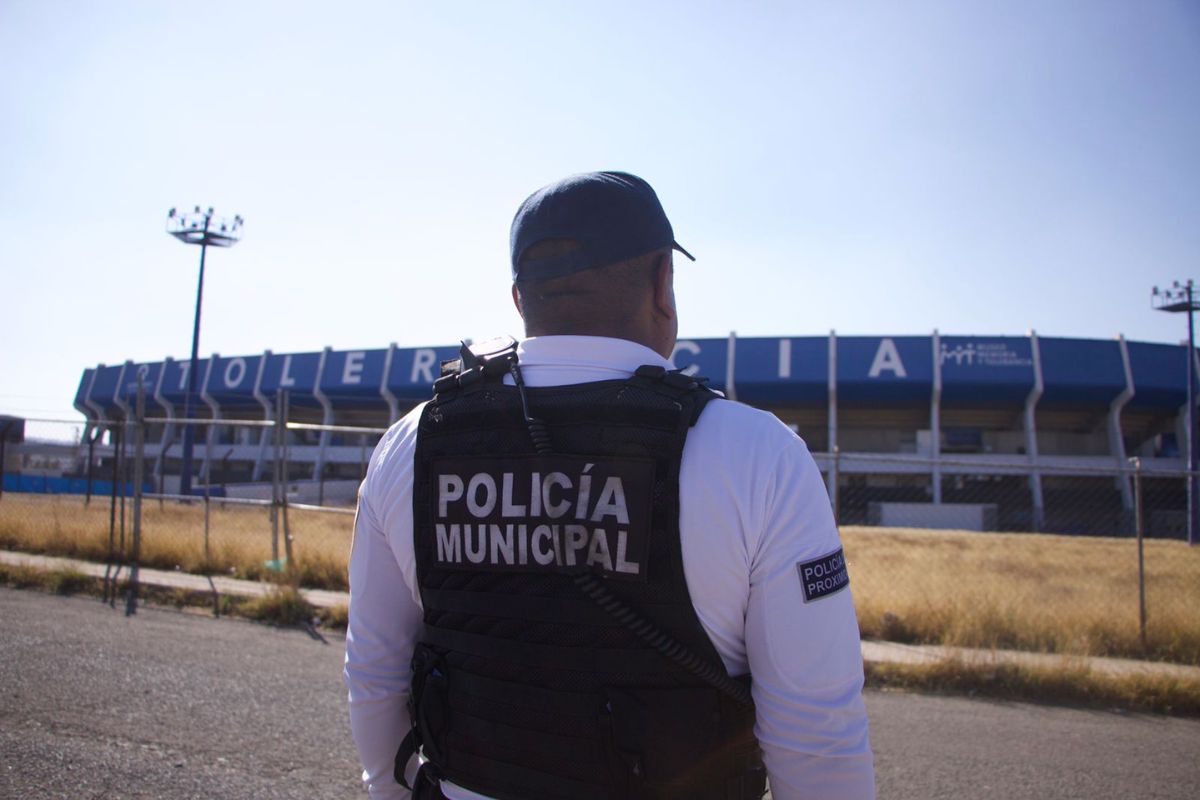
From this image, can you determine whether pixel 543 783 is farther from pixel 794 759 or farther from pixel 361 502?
pixel 361 502

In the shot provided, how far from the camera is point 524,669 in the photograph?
1370 mm

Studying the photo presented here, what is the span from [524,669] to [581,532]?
11.2 inches

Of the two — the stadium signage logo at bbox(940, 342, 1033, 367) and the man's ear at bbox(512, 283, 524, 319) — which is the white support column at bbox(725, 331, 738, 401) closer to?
the stadium signage logo at bbox(940, 342, 1033, 367)

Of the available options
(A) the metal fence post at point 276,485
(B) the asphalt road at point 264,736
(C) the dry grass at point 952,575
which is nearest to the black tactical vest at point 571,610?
(B) the asphalt road at point 264,736

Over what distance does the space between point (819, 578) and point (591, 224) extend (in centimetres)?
79

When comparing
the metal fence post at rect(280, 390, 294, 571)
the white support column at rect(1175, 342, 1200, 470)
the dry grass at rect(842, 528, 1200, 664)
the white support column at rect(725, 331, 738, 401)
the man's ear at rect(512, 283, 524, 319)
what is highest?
the white support column at rect(725, 331, 738, 401)

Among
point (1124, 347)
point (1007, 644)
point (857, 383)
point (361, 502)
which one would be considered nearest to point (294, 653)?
point (361, 502)

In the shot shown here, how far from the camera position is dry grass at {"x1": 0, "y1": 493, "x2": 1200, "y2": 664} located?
6949 mm

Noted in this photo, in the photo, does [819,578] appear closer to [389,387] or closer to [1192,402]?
[1192,402]

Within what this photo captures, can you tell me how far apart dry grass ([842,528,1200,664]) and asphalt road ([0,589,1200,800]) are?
1729 mm

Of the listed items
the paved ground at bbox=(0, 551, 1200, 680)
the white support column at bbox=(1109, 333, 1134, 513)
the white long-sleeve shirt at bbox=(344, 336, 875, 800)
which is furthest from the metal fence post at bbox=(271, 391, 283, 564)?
the white support column at bbox=(1109, 333, 1134, 513)

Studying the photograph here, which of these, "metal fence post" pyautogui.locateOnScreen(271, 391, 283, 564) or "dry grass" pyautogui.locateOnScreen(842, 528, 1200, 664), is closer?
"dry grass" pyautogui.locateOnScreen(842, 528, 1200, 664)

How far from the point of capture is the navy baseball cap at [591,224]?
4.77 feet

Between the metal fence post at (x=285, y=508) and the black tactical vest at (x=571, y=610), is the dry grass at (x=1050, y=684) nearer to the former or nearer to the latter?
the black tactical vest at (x=571, y=610)
